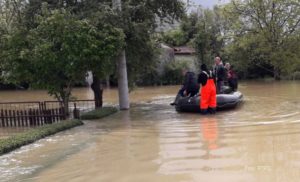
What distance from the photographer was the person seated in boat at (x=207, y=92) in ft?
54.5

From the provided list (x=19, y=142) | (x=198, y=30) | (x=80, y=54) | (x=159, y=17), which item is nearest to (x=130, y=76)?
(x=159, y=17)

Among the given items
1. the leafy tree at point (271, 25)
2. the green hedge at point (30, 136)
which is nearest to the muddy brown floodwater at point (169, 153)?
the green hedge at point (30, 136)

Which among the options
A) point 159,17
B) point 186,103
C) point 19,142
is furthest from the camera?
point 159,17

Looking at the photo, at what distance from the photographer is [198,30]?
172ft

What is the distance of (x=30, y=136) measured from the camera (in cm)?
1231

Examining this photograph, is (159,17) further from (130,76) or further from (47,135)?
(47,135)

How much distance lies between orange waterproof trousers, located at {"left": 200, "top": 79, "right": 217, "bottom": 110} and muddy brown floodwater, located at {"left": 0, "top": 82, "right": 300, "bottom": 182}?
1.53 meters

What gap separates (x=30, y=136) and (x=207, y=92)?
679 centimetres

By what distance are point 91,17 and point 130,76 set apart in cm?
537

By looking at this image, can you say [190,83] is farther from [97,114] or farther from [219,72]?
[97,114]

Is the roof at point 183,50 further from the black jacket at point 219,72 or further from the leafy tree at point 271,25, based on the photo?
the black jacket at point 219,72

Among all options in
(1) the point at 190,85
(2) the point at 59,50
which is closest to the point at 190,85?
(1) the point at 190,85

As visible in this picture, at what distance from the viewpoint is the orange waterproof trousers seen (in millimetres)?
16609

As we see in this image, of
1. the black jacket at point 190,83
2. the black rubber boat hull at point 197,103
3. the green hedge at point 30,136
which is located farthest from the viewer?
the black jacket at point 190,83
